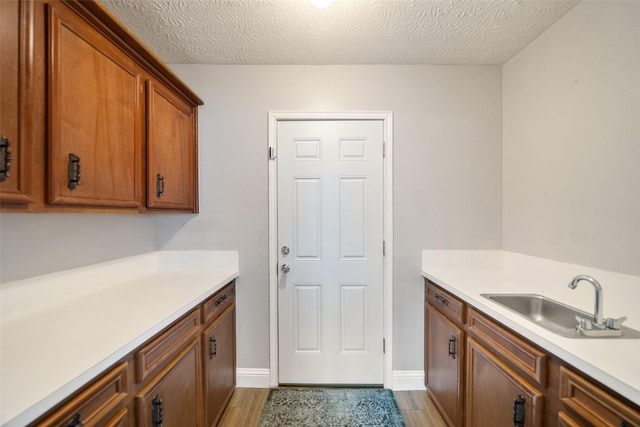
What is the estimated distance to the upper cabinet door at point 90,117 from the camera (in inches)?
38.4

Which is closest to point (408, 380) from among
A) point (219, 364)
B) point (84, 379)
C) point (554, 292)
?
point (554, 292)

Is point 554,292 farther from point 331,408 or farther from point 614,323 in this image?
point 331,408

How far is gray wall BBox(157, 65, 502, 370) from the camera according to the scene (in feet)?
6.72

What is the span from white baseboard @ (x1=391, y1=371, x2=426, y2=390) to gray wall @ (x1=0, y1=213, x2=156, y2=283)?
2149mm

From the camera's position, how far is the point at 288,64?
2041mm

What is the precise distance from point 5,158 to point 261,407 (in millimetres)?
1928

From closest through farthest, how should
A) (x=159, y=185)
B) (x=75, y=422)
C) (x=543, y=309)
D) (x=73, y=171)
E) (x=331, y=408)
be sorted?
(x=75, y=422)
(x=73, y=171)
(x=543, y=309)
(x=159, y=185)
(x=331, y=408)

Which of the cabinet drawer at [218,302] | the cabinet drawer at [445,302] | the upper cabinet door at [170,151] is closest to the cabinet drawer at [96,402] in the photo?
the cabinet drawer at [218,302]

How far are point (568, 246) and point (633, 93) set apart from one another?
0.80 meters

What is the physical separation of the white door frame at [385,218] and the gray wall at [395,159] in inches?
1.9

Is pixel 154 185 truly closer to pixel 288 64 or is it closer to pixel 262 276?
pixel 262 276

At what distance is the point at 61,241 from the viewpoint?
4.41 feet

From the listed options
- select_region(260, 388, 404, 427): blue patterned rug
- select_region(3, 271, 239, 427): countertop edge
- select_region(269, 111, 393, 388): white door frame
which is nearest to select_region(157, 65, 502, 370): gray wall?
select_region(269, 111, 393, 388): white door frame

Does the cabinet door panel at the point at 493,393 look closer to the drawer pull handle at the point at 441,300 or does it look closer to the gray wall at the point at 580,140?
the drawer pull handle at the point at 441,300
